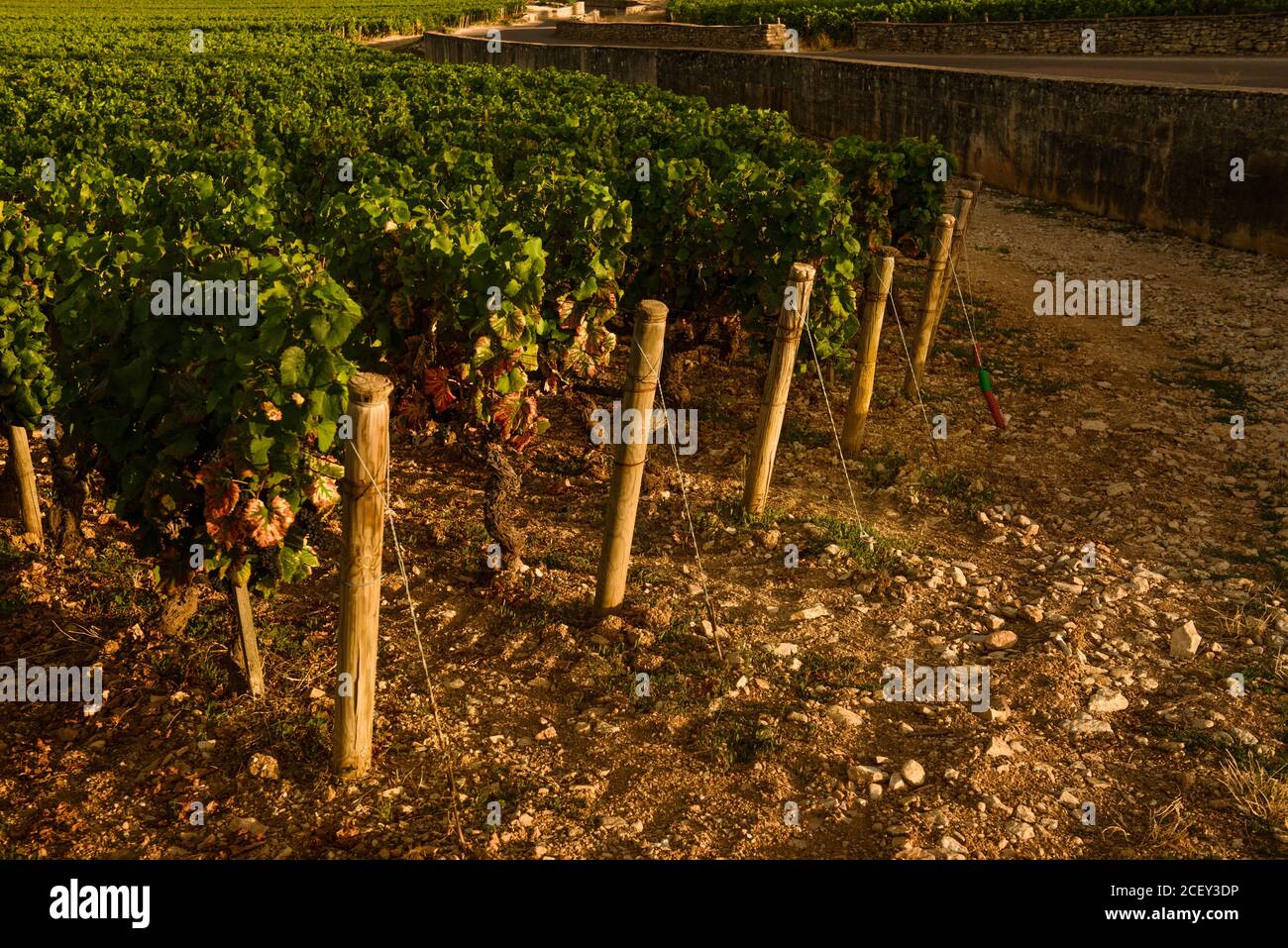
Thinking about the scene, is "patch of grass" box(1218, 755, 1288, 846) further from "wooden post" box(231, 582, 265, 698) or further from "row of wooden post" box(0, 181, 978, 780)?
"wooden post" box(231, 582, 265, 698)

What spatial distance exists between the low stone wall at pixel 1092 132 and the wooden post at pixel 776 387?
410 inches

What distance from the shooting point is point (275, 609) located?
22.8ft

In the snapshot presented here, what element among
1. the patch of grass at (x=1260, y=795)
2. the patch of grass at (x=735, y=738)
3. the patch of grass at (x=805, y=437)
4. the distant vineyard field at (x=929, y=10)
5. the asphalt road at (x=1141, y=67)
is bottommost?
the patch of grass at (x=1260, y=795)

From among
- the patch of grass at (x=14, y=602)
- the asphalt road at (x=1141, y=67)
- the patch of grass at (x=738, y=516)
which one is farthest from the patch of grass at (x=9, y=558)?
the asphalt road at (x=1141, y=67)

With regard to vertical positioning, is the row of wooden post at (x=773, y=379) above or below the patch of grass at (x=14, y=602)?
above

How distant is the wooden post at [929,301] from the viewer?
9.77 meters

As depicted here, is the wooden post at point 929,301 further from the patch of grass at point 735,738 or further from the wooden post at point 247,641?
the wooden post at point 247,641

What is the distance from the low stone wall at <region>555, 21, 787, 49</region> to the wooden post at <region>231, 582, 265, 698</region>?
3111cm

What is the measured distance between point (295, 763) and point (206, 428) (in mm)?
1781

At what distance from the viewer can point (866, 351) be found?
9.06 metres

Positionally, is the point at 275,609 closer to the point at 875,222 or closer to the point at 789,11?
the point at 875,222

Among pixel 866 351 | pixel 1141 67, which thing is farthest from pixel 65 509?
pixel 1141 67

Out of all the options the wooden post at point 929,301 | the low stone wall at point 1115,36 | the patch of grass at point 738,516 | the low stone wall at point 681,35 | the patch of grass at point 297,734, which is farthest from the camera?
the low stone wall at point 681,35

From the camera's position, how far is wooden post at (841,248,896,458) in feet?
29.3
